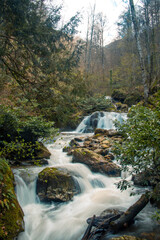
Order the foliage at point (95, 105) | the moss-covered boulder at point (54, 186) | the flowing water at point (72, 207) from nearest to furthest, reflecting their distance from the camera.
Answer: the flowing water at point (72, 207) < the moss-covered boulder at point (54, 186) < the foliage at point (95, 105)

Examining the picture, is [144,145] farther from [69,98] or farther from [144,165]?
[69,98]

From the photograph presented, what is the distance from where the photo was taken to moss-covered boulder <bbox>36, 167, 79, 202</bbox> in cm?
527

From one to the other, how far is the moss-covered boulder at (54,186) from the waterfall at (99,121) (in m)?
9.60

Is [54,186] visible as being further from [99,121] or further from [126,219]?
[99,121]

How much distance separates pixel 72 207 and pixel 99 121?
1129cm

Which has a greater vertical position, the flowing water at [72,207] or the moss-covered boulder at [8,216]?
the moss-covered boulder at [8,216]

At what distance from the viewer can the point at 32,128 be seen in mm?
7191

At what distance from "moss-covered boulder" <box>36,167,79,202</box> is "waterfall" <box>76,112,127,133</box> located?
378 inches

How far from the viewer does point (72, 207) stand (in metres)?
5.18

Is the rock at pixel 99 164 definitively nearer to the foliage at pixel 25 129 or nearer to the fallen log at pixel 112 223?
the foliage at pixel 25 129

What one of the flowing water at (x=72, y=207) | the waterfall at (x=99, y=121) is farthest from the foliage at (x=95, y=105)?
the flowing water at (x=72, y=207)

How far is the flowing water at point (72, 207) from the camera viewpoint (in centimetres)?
414

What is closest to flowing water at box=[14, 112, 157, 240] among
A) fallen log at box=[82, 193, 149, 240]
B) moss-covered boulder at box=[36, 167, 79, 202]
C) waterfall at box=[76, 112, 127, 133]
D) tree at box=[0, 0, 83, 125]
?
moss-covered boulder at box=[36, 167, 79, 202]

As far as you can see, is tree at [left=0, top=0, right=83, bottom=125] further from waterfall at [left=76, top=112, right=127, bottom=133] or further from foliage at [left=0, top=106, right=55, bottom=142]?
waterfall at [left=76, top=112, right=127, bottom=133]
